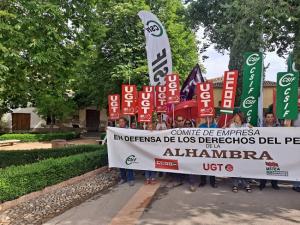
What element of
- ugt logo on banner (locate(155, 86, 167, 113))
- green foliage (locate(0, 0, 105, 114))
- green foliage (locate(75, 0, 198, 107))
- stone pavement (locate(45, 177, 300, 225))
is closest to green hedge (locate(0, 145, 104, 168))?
green foliage (locate(0, 0, 105, 114))

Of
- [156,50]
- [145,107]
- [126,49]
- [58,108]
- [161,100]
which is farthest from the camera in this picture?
[58,108]

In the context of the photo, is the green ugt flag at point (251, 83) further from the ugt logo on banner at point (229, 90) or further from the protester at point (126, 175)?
the protester at point (126, 175)

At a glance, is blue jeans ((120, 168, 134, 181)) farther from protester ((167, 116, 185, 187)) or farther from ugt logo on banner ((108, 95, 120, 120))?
ugt logo on banner ((108, 95, 120, 120))

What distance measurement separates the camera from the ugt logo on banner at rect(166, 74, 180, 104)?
10758mm

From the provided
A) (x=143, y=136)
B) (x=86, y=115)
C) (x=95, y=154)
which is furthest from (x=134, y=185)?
(x=86, y=115)

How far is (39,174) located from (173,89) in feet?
13.8

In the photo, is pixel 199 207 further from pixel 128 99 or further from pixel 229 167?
pixel 128 99

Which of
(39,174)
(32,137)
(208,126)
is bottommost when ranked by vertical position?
(39,174)

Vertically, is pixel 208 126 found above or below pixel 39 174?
above

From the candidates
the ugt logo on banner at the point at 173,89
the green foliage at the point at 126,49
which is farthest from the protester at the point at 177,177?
the green foliage at the point at 126,49

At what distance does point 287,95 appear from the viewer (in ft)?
30.6

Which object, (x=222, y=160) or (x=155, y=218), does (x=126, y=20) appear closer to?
(x=222, y=160)

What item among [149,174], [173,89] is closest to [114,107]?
[173,89]

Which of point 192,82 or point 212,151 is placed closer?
point 212,151
